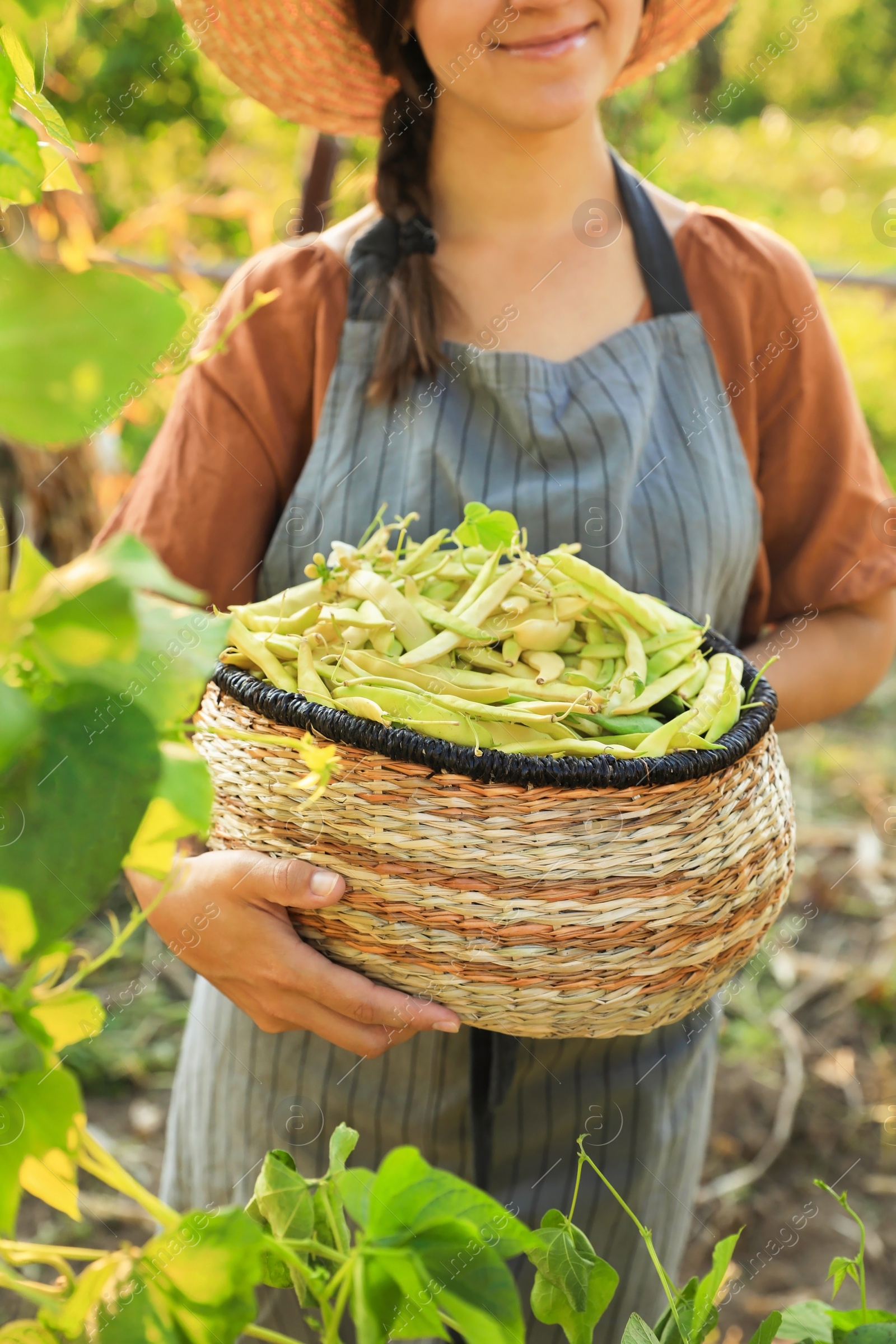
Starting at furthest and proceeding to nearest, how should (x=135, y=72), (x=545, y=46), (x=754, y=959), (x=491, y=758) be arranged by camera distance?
(x=135, y=72), (x=754, y=959), (x=545, y=46), (x=491, y=758)

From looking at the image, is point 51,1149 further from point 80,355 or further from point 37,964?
point 80,355

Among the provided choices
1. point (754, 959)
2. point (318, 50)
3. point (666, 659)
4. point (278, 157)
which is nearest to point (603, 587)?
point (666, 659)

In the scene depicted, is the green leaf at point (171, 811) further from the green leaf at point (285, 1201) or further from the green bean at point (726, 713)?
the green bean at point (726, 713)

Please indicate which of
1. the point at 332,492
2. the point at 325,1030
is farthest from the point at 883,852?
the point at 325,1030

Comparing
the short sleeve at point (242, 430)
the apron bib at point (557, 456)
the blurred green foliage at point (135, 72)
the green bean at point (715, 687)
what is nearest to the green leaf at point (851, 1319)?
the green bean at point (715, 687)

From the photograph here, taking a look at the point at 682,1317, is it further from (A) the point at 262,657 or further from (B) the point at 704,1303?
(A) the point at 262,657

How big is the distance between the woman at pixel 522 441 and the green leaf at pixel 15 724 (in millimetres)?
605

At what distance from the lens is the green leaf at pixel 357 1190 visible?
260 millimetres

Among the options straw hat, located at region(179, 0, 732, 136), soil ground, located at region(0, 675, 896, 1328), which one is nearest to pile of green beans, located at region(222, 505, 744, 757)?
straw hat, located at region(179, 0, 732, 136)

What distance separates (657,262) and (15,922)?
81 centimetres

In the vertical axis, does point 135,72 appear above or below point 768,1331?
above

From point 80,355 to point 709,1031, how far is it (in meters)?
0.83

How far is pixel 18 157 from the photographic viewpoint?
0.69ft

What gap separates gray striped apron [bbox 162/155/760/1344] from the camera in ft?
2.48
